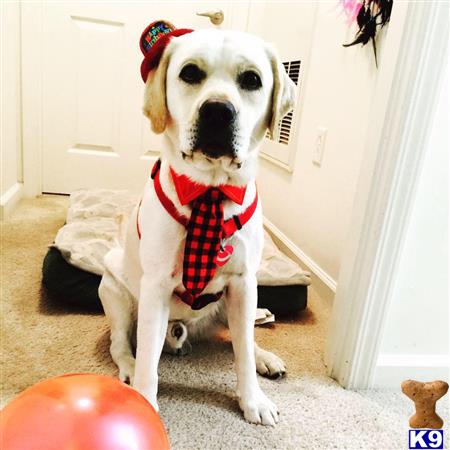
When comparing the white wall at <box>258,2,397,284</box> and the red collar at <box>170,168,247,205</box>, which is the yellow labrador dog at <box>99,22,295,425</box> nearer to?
the red collar at <box>170,168,247,205</box>

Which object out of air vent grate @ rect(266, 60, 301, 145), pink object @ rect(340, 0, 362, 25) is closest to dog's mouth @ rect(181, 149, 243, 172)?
pink object @ rect(340, 0, 362, 25)

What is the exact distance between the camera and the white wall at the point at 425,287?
3.54ft

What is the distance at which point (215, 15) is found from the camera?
2.61m

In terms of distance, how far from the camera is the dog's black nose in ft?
2.66

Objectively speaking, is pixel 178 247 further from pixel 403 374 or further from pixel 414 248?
pixel 403 374

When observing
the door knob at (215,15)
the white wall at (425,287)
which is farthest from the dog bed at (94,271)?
the door knob at (215,15)

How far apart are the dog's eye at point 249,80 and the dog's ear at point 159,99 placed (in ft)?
0.52

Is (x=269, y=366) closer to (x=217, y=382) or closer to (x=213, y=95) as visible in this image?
(x=217, y=382)

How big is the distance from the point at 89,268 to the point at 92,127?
150 cm

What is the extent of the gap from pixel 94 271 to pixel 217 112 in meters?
0.83

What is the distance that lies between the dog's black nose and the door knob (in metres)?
1.99

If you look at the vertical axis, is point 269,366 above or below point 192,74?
below

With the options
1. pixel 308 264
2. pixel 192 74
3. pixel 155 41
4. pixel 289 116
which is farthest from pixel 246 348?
pixel 289 116

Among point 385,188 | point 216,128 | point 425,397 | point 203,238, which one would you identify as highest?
point 216,128
